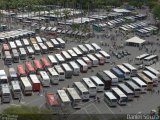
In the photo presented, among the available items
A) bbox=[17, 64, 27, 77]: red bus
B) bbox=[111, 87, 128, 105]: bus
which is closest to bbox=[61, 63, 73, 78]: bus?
bbox=[17, 64, 27, 77]: red bus

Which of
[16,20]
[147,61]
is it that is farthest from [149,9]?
[147,61]

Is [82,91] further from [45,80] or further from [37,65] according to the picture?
[37,65]

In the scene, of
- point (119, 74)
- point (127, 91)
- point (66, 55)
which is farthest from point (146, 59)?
point (127, 91)

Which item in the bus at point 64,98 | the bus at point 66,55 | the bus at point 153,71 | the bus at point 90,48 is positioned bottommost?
the bus at point 90,48

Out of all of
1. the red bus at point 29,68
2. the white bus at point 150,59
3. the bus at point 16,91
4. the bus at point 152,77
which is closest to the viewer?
the bus at point 16,91

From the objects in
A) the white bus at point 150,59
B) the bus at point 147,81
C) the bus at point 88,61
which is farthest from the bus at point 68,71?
the white bus at point 150,59

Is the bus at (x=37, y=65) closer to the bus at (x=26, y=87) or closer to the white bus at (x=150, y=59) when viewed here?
the bus at (x=26, y=87)

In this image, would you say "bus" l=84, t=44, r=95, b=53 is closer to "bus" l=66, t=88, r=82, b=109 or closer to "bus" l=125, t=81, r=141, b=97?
"bus" l=125, t=81, r=141, b=97
